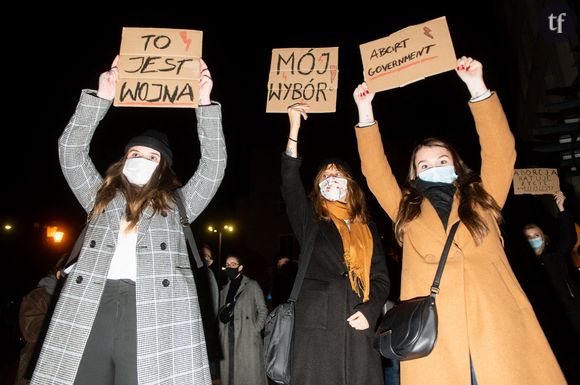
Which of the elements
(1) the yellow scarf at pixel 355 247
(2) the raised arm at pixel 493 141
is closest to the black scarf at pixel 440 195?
(2) the raised arm at pixel 493 141

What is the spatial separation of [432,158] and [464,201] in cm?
42

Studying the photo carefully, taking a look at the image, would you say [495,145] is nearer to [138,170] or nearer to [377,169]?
[377,169]

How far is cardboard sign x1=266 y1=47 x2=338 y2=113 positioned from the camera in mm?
3877

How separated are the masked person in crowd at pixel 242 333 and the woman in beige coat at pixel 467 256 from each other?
474cm

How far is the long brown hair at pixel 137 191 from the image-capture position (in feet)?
8.81

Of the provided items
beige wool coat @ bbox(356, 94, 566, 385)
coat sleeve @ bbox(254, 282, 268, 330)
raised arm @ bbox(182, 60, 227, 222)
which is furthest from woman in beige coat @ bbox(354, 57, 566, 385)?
coat sleeve @ bbox(254, 282, 268, 330)

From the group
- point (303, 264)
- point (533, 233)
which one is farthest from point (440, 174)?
point (533, 233)

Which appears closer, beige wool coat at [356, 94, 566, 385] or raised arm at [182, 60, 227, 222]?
beige wool coat at [356, 94, 566, 385]

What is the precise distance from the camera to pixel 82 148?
9.05 feet

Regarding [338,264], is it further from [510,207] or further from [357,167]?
[357,167]

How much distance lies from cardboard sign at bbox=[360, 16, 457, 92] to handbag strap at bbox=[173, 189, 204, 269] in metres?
1.79

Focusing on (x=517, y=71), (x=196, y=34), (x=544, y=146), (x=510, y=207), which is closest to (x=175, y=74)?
(x=196, y=34)

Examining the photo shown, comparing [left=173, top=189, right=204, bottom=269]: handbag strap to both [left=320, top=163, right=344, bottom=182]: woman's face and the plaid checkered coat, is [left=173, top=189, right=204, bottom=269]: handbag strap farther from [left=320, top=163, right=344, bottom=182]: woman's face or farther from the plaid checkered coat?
[left=320, top=163, right=344, bottom=182]: woman's face

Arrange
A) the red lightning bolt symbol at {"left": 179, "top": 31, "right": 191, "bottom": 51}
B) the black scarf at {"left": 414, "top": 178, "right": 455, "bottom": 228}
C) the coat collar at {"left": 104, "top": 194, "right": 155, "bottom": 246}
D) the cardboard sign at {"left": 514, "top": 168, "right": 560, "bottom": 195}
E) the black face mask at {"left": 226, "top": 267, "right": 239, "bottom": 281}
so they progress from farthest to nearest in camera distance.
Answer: the black face mask at {"left": 226, "top": 267, "right": 239, "bottom": 281} < the cardboard sign at {"left": 514, "top": 168, "right": 560, "bottom": 195} < the red lightning bolt symbol at {"left": 179, "top": 31, "right": 191, "bottom": 51} < the black scarf at {"left": 414, "top": 178, "right": 455, "bottom": 228} < the coat collar at {"left": 104, "top": 194, "right": 155, "bottom": 246}
